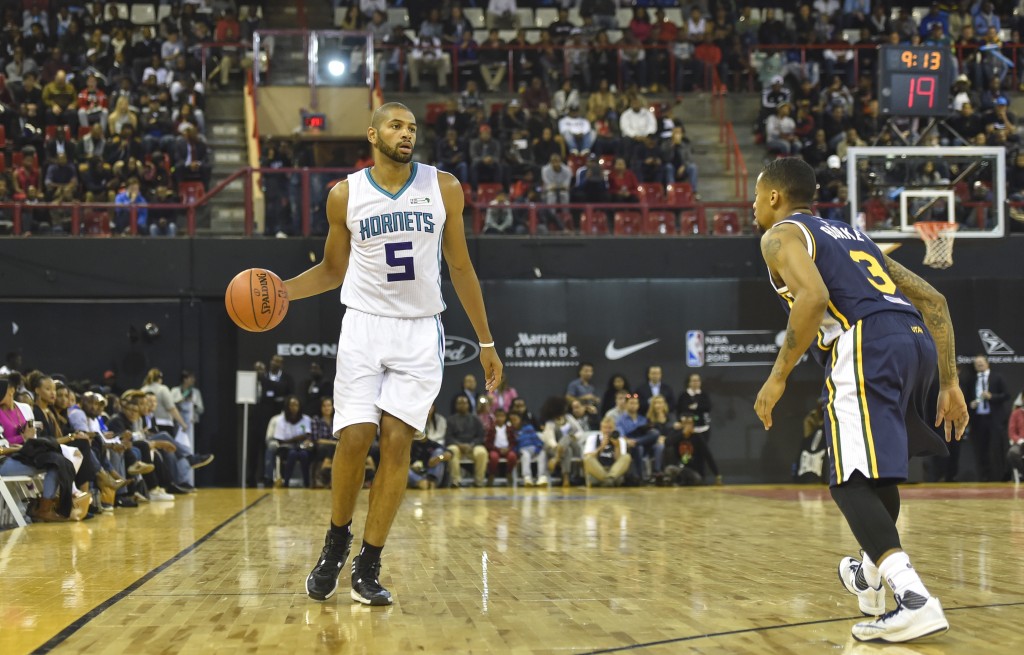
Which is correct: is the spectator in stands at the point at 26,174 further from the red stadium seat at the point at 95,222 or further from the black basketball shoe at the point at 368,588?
the black basketball shoe at the point at 368,588

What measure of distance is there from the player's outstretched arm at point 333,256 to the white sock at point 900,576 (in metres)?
2.67

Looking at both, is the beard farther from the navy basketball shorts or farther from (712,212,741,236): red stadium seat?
(712,212,741,236): red stadium seat

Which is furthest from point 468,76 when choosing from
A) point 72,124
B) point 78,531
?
point 78,531

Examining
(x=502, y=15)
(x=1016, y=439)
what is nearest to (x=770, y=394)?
(x=1016, y=439)

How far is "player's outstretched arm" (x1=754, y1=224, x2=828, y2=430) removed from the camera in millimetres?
4508

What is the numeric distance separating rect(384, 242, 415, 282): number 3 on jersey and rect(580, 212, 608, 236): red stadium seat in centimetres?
1353

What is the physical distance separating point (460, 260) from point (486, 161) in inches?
563

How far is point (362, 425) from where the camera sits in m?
5.35

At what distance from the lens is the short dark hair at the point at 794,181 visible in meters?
4.91

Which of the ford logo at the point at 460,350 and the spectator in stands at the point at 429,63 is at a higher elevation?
the spectator in stands at the point at 429,63

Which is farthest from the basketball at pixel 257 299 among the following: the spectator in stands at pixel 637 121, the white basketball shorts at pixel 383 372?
the spectator in stands at pixel 637 121

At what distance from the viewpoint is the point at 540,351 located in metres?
19.2

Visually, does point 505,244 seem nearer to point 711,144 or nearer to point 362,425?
point 711,144

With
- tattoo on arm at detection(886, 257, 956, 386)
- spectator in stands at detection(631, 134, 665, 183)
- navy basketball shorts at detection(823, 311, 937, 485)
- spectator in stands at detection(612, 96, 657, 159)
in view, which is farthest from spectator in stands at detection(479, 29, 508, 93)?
navy basketball shorts at detection(823, 311, 937, 485)
